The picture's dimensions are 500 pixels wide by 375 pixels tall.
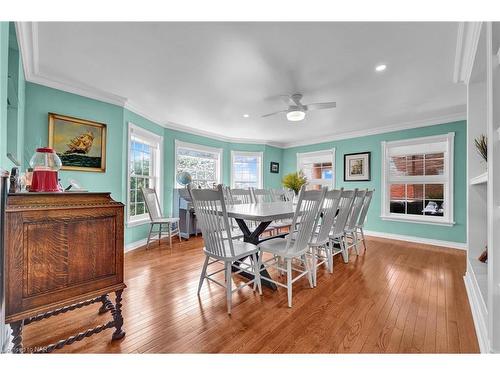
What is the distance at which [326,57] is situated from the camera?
2152mm

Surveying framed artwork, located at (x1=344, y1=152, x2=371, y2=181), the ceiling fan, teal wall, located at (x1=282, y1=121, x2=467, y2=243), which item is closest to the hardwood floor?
teal wall, located at (x1=282, y1=121, x2=467, y2=243)

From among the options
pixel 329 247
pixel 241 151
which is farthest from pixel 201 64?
pixel 241 151

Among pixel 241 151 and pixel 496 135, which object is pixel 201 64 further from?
pixel 241 151

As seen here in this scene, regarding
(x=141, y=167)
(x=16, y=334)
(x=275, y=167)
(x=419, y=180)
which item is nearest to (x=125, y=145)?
(x=141, y=167)

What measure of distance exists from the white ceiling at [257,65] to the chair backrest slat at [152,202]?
1413 millimetres

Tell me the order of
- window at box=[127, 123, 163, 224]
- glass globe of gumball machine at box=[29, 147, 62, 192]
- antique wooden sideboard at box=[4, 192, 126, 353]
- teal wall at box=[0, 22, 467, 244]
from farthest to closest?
1. window at box=[127, 123, 163, 224]
2. teal wall at box=[0, 22, 467, 244]
3. glass globe of gumball machine at box=[29, 147, 62, 192]
4. antique wooden sideboard at box=[4, 192, 126, 353]

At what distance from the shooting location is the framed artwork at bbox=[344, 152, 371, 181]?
481cm

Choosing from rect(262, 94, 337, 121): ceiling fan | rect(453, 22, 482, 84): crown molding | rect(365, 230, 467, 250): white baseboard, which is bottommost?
rect(365, 230, 467, 250): white baseboard

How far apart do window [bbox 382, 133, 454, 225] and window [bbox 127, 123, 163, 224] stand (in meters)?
4.74

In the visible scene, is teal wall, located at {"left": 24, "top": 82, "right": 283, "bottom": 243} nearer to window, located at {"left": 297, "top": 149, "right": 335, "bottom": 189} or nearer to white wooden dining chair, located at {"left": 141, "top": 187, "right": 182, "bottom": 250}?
white wooden dining chair, located at {"left": 141, "top": 187, "right": 182, "bottom": 250}

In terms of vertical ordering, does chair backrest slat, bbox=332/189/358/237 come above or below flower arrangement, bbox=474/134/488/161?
below

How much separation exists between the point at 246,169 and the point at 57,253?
5.06 m

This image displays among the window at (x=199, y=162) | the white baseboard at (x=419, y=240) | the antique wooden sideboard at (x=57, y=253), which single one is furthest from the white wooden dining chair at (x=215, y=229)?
the white baseboard at (x=419, y=240)
